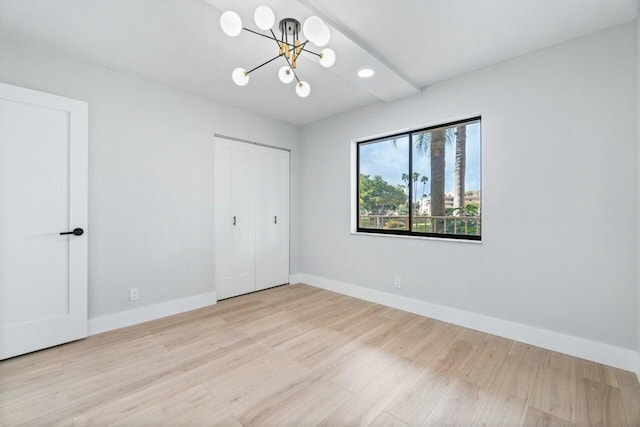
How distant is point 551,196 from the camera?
2.42 metres

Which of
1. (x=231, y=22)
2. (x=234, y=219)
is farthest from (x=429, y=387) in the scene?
(x=234, y=219)

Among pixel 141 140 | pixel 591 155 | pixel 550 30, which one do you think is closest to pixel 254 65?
pixel 141 140

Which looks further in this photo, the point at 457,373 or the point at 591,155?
the point at 591,155

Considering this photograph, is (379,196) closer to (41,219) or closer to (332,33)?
(332,33)

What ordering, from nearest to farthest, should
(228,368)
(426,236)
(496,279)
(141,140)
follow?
1. (228,368)
2. (496,279)
3. (141,140)
4. (426,236)

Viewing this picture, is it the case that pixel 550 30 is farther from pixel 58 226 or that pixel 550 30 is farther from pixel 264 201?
pixel 58 226

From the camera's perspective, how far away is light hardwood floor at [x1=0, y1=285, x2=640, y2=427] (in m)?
1.64

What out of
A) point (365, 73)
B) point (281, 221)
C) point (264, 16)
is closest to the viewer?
point (264, 16)

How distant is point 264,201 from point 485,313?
305cm

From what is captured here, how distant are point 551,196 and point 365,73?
76.5 inches

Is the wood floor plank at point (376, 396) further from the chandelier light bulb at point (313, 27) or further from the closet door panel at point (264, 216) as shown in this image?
the closet door panel at point (264, 216)

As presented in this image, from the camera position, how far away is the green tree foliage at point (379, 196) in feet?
12.1

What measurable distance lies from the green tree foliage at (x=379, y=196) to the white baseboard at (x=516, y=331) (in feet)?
3.52

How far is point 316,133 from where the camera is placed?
4414 millimetres
